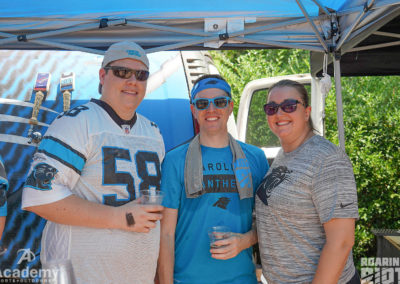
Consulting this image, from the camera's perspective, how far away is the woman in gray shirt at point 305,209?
2.05 metres

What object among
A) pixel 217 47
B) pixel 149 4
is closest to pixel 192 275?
pixel 217 47

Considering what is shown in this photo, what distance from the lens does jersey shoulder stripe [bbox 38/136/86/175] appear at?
6.50ft

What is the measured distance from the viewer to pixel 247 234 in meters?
2.40

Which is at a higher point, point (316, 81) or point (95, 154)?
point (316, 81)

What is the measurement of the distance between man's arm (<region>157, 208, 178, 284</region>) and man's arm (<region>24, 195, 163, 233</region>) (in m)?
0.37

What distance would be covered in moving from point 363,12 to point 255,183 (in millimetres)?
1346

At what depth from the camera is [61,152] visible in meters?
2.00

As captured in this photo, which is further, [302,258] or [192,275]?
[192,275]

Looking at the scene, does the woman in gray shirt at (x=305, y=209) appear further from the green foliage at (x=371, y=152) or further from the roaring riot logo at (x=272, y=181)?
the green foliage at (x=371, y=152)

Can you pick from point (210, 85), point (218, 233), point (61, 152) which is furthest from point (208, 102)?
point (61, 152)

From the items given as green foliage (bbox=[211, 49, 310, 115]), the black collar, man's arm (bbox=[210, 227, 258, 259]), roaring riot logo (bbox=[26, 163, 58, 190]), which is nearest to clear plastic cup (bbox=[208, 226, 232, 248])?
man's arm (bbox=[210, 227, 258, 259])

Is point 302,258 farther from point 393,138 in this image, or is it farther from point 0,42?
point 393,138

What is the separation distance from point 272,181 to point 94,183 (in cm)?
98

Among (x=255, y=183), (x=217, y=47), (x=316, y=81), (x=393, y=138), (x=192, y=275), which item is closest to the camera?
(x=192, y=275)
